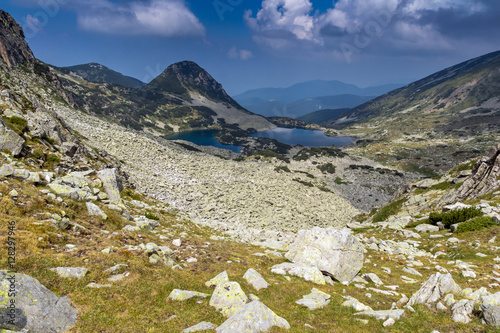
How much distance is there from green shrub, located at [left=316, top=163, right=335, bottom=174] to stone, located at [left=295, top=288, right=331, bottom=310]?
110m

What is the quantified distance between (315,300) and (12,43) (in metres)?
138

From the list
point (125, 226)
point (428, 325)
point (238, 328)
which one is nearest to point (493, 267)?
point (428, 325)

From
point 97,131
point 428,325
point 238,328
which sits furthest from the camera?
point 97,131

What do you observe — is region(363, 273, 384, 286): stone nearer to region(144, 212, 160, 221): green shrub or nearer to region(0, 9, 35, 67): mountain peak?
region(144, 212, 160, 221): green shrub

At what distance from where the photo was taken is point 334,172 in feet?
385

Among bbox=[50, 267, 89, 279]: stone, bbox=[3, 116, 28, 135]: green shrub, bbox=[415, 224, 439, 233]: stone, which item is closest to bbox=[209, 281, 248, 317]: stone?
bbox=[50, 267, 89, 279]: stone

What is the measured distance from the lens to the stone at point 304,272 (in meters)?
15.7

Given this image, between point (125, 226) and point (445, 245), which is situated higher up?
point (125, 226)

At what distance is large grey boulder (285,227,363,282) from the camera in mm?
16877

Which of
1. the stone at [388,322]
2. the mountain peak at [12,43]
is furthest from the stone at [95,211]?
the mountain peak at [12,43]

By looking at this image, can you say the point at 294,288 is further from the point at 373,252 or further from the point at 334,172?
the point at 334,172

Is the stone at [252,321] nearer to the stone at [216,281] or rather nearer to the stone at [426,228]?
the stone at [216,281]

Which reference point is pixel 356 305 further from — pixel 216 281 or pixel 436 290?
pixel 216 281

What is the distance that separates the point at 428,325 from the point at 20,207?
68.7ft
